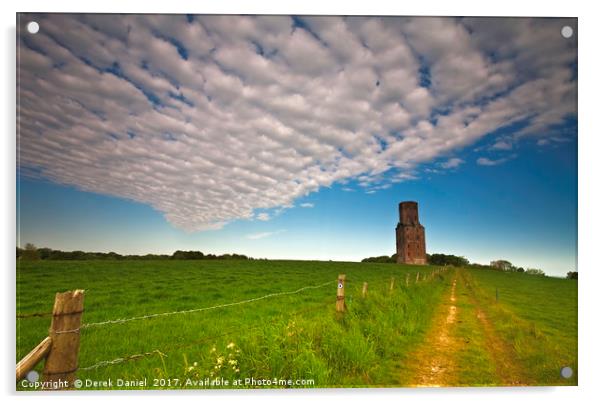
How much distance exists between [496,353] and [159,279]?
15.9 m

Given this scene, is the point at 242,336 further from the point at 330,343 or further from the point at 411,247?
the point at 411,247

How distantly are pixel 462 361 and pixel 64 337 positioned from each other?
5658mm

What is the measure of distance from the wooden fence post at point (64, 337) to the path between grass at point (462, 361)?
4.28 meters

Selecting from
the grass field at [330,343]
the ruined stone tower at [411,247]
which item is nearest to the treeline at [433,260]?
the ruined stone tower at [411,247]

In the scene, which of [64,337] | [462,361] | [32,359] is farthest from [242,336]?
[462,361]

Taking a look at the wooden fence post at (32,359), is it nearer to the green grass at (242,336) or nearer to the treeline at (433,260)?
the green grass at (242,336)

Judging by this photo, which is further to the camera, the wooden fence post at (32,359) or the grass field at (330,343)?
the grass field at (330,343)

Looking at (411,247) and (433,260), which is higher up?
(411,247)

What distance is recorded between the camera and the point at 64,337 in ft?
9.77

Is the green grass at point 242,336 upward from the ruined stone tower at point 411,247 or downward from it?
downward

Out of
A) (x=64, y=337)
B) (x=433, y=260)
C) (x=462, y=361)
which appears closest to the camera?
(x=64, y=337)

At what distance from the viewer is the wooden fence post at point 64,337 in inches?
116

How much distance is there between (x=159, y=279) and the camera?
17.5m

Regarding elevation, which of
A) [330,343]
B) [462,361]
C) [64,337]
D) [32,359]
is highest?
[64,337]
